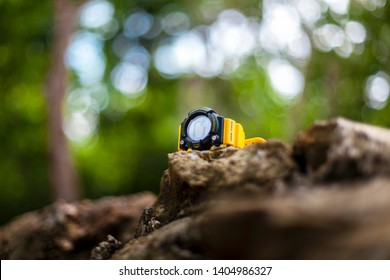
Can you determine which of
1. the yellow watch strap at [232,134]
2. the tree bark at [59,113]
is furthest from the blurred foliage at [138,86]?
the yellow watch strap at [232,134]

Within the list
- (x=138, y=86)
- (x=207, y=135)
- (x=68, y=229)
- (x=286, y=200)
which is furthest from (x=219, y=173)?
(x=138, y=86)

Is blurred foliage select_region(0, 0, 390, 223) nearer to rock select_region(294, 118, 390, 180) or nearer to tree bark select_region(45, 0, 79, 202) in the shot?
tree bark select_region(45, 0, 79, 202)

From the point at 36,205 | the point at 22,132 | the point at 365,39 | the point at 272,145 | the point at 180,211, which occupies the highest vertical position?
the point at 365,39

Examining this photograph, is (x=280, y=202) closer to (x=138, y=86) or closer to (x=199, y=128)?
(x=199, y=128)

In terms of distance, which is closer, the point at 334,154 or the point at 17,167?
the point at 334,154

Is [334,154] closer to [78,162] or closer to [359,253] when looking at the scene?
[359,253]

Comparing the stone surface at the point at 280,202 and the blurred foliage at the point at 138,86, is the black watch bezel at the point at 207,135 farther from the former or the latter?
the blurred foliage at the point at 138,86

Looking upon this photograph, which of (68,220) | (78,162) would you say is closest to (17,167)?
(78,162)
